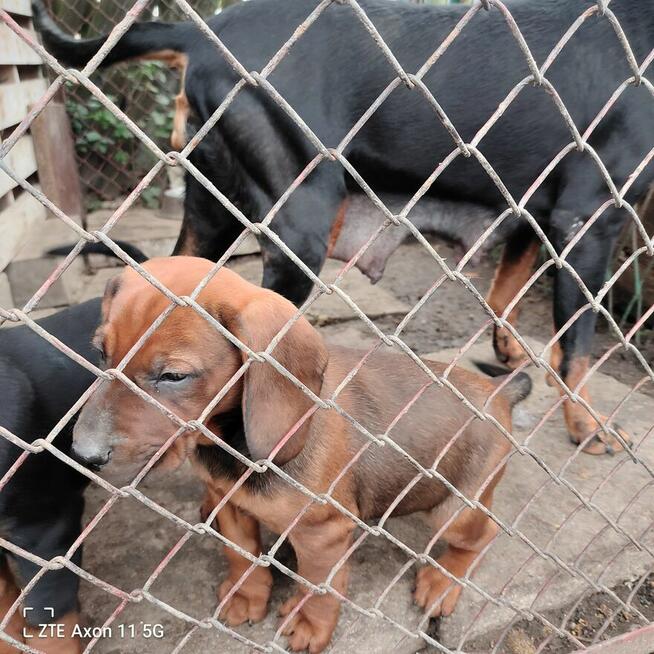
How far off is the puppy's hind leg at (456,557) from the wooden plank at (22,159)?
3198 millimetres

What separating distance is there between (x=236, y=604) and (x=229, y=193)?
1.50 metres

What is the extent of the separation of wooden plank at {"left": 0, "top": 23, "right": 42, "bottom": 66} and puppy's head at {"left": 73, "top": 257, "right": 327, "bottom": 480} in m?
3.18

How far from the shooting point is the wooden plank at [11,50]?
12.4 ft

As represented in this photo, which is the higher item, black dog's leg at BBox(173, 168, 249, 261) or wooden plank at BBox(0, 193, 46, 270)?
black dog's leg at BBox(173, 168, 249, 261)

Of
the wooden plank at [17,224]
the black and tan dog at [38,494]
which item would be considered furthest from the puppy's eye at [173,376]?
the wooden plank at [17,224]

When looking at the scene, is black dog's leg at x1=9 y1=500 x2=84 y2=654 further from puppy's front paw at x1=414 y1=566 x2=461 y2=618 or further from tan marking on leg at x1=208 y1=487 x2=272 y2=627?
puppy's front paw at x1=414 y1=566 x2=461 y2=618

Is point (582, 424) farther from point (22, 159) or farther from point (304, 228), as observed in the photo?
point (22, 159)

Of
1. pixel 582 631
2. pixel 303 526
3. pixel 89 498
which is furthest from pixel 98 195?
pixel 582 631

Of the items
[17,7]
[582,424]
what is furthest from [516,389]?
[17,7]

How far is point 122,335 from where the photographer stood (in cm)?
137

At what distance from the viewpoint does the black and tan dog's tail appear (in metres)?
2.30

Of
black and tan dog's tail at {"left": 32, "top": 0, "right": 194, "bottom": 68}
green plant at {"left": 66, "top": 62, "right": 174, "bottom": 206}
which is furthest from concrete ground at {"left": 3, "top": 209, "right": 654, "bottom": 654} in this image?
green plant at {"left": 66, "top": 62, "right": 174, "bottom": 206}

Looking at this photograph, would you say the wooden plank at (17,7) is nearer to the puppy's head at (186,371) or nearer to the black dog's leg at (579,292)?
the puppy's head at (186,371)

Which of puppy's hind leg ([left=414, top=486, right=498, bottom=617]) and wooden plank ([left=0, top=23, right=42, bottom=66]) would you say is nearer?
puppy's hind leg ([left=414, top=486, right=498, bottom=617])
